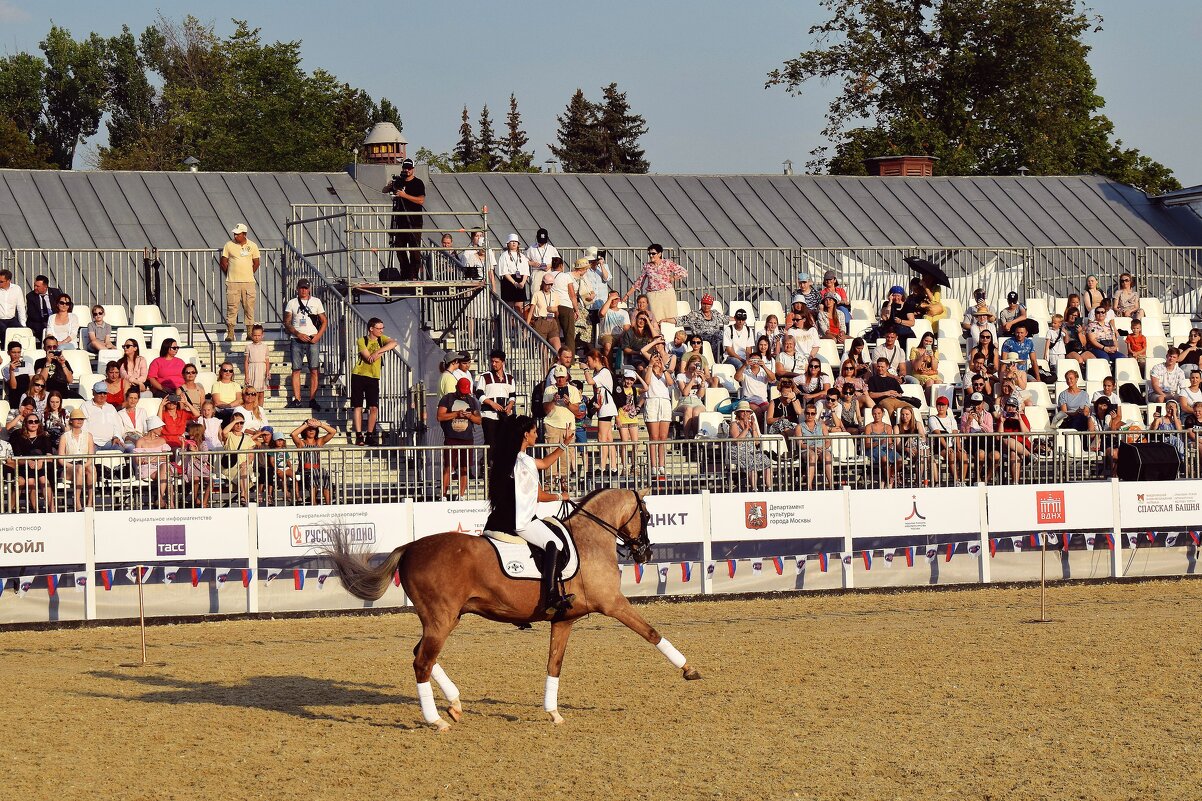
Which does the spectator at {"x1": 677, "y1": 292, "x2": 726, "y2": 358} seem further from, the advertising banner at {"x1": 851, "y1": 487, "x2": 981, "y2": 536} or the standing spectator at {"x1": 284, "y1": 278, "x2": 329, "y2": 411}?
the standing spectator at {"x1": 284, "y1": 278, "x2": 329, "y2": 411}

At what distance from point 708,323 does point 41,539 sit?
1188 cm

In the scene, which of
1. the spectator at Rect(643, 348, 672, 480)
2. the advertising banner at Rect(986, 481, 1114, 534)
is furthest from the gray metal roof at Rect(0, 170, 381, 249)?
the advertising banner at Rect(986, 481, 1114, 534)

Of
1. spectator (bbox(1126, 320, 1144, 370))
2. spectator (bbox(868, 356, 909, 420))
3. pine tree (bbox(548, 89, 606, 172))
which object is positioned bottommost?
spectator (bbox(868, 356, 909, 420))

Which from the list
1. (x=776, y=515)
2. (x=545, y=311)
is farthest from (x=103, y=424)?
(x=776, y=515)

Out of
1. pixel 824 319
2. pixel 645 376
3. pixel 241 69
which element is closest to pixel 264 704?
pixel 645 376

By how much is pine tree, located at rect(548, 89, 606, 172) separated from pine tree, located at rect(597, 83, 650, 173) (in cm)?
40

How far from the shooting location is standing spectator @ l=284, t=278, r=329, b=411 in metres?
23.9

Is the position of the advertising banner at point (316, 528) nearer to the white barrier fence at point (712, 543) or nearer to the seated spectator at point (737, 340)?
the white barrier fence at point (712, 543)

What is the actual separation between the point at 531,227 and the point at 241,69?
45690 mm

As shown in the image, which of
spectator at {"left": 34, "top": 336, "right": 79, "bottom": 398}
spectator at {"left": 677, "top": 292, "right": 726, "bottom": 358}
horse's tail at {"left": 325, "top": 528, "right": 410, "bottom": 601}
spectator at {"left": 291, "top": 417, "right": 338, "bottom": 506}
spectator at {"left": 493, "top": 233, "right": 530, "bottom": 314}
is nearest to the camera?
horse's tail at {"left": 325, "top": 528, "right": 410, "bottom": 601}

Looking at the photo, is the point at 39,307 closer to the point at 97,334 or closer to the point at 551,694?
the point at 97,334

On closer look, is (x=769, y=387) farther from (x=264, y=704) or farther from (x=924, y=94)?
(x=924, y=94)

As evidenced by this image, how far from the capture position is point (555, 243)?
34969mm

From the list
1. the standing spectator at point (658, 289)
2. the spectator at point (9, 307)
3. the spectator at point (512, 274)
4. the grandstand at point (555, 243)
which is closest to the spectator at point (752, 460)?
the grandstand at point (555, 243)
